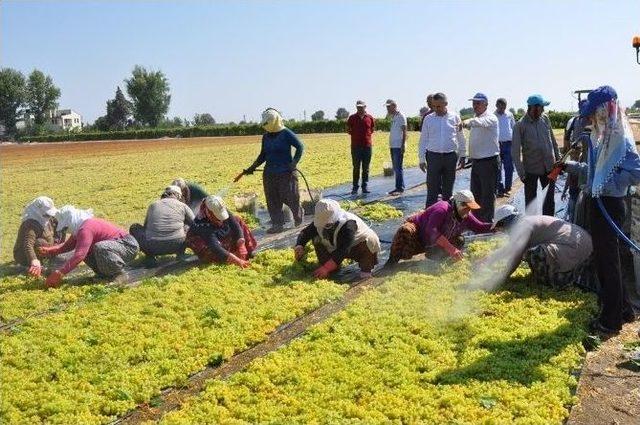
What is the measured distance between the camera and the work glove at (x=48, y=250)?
28.9ft

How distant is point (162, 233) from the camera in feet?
30.5

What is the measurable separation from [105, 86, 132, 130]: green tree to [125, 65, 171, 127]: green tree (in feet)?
8.92

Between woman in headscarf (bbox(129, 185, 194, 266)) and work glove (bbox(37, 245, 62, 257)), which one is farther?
woman in headscarf (bbox(129, 185, 194, 266))

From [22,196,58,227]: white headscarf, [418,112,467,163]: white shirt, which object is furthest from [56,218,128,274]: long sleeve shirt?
[418,112,467,163]: white shirt

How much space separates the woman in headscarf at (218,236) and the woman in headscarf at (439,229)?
2198 mm

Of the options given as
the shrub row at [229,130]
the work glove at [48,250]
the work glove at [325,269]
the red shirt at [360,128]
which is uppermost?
the shrub row at [229,130]

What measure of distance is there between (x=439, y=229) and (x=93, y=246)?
4708 mm

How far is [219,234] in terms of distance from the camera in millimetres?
9273

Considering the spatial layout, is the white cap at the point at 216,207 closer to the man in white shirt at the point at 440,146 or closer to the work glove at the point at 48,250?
the work glove at the point at 48,250

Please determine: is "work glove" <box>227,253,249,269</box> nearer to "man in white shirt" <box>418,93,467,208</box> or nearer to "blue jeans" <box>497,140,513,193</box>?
"man in white shirt" <box>418,93,467,208</box>

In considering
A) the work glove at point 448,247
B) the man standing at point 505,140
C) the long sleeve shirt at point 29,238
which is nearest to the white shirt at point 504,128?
the man standing at point 505,140

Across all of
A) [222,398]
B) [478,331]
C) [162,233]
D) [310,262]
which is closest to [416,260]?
[310,262]

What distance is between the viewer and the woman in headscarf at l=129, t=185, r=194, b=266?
30.5ft

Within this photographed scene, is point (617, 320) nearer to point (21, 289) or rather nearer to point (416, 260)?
point (416, 260)
